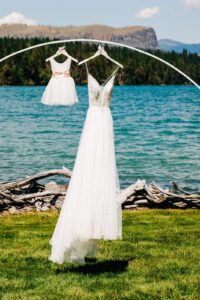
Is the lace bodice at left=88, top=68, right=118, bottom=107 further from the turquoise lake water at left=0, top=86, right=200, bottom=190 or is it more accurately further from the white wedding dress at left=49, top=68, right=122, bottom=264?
the turquoise lake water at left=0, top=86, right=200, bottom=190

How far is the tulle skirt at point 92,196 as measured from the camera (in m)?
8.78

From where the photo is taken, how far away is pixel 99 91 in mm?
9016

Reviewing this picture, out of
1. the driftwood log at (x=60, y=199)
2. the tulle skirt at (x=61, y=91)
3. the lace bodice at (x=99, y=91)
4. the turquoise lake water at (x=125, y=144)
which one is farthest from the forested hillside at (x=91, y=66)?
the lace bodice at (x=99, y=91)

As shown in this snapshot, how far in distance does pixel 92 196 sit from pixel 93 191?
0.07 metres

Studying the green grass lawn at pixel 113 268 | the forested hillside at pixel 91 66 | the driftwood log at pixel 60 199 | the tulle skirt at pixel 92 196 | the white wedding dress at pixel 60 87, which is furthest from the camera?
the forested hillside at pixel 91 66

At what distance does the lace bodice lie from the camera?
897cm

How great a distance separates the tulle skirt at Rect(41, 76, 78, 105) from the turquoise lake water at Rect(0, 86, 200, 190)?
5236mm

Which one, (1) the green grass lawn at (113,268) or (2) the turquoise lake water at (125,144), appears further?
(2) the turquoise lake water at (125,144)

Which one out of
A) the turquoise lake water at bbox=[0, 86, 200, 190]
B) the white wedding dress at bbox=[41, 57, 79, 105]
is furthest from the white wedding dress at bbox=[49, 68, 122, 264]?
the turquoise lake water at bbox=[0, 86, 200, 190]

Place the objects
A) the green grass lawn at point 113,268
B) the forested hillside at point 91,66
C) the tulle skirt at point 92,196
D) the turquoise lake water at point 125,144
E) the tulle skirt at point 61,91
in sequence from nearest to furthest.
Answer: the green grass lawn at point 113,268 → the tulle skirt at point 92,196 → the tulle skirt at point 61,91 → the turquoise lake water at point 125,144 → the forested hillside at point 91,66

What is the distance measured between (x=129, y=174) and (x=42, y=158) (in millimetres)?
7913

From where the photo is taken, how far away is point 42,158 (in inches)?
1353

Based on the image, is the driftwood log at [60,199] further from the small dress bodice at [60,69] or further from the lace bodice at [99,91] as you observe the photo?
the lace bodice at [99,91]

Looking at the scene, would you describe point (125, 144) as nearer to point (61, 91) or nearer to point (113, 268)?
point (61, 91)
